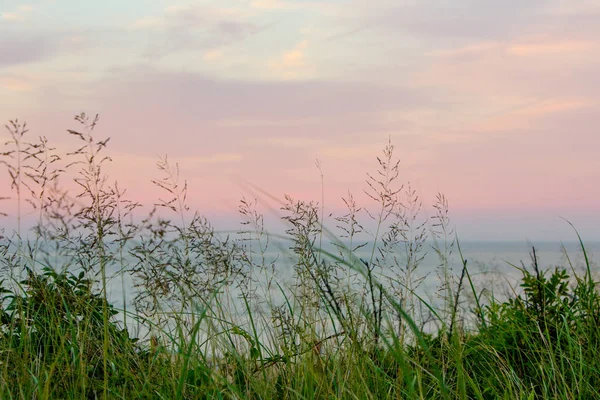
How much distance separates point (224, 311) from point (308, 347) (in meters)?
0.49

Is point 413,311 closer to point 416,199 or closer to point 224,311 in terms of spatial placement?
point 416,199

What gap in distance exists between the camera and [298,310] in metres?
3.17

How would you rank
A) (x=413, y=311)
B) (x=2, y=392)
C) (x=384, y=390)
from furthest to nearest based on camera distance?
(x=413, y=311)
(x=384, y=390)
(x=2, y=392)

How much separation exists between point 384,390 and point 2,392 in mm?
1491

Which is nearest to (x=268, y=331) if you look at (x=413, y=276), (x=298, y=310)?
(x=298, y=310)

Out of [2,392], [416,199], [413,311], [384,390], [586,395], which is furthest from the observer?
[416,199]

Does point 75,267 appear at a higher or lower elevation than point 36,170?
lower

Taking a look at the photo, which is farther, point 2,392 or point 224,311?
point 224,311

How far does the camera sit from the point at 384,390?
2660mm

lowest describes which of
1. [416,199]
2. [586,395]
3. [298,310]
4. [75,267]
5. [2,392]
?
[586,395]

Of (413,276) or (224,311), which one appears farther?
A: (413,276)

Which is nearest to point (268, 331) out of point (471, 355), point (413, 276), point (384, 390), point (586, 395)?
point (384, 390)

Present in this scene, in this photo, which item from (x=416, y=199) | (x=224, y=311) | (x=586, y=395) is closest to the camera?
(x=586, y=395)

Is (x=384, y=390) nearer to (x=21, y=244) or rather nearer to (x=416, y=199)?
(x=416, y=199)
